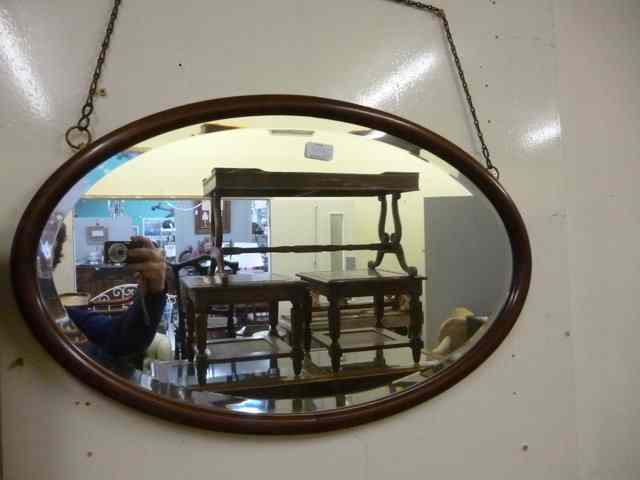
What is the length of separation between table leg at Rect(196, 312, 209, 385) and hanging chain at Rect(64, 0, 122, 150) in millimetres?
541

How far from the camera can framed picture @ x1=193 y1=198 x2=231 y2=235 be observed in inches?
90.8

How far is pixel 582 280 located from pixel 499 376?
0.27 m

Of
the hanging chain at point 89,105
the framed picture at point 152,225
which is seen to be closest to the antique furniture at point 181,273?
the hanging chain at point 89,105

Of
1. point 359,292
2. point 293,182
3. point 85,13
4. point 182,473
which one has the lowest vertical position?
point 182,473

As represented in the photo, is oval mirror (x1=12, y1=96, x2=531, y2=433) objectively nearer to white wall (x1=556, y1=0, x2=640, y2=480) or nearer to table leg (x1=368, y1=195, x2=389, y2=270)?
table leg (x1=368, y1=195, x2=389, y2=270)

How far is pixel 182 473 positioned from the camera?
0.65 metres

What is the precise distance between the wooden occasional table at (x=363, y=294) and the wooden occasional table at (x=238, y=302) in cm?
6

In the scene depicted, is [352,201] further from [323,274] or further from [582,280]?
[582,280]

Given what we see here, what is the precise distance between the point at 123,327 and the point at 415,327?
2.41ft

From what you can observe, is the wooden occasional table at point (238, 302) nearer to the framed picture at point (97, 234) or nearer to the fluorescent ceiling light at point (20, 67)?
the fluorescent ceiling light at point (20, 67)

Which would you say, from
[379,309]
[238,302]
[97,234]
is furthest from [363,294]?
[97,234]

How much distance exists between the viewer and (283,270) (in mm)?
2557

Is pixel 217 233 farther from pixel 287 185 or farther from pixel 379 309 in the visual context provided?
pixel 379 309

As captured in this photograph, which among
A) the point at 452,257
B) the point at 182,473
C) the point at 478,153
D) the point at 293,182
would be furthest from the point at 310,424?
the point at 452,257
